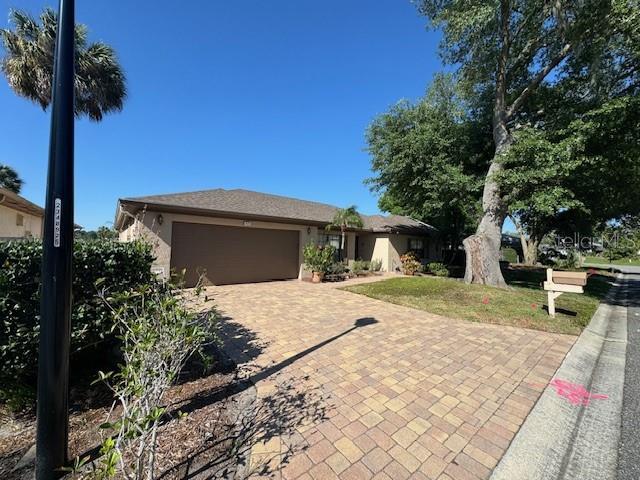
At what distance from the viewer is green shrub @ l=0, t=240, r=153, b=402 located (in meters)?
2.49

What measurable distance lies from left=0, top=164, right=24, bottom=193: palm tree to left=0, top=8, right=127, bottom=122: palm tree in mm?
13460

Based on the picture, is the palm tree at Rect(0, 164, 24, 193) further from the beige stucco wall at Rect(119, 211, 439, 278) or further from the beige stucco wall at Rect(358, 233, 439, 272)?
the beige stucco wall at Rect(358, 233, 439, 272)

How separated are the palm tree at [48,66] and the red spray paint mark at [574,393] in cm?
1560

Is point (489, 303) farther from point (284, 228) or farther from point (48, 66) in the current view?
point (48, 66)

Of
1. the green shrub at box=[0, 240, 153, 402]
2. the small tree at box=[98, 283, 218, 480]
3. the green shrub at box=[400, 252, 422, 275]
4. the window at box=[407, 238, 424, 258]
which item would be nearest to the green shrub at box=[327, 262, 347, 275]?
the green shrub at box=[400, 252, 422, 275]

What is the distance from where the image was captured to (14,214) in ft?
44.0

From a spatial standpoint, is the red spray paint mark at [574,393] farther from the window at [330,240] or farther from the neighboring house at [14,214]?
the neighboring house at [14,214]

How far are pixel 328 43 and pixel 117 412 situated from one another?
11872 mm

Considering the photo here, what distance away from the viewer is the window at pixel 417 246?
1836 centimetres

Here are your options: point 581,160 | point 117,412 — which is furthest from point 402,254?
point 117,412

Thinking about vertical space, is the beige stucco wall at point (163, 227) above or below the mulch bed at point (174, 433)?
above

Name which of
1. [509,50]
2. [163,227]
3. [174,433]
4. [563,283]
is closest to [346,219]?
[163,227]

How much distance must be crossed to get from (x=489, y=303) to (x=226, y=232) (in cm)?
956

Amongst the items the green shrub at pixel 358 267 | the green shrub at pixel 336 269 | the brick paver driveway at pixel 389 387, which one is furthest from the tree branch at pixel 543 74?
the brick paver driveway at pixel 389 387
